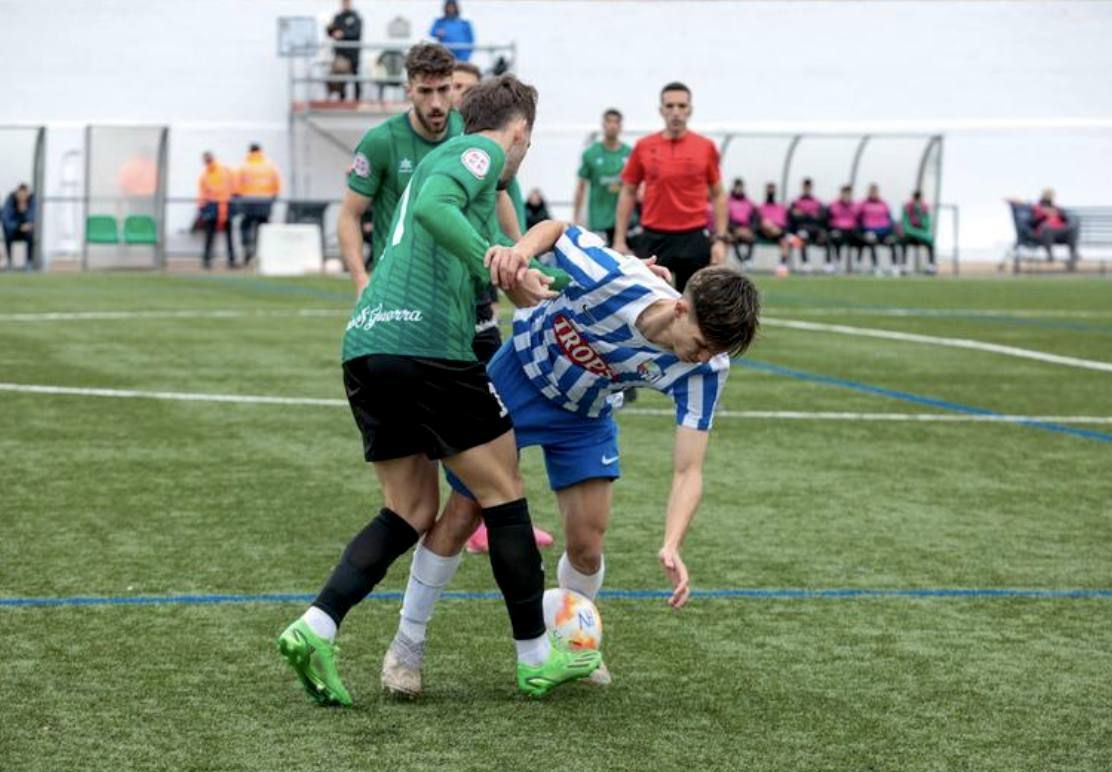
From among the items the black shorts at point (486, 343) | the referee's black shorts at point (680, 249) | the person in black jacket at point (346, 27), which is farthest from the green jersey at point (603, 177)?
the person in black jacket at point (346, 27)

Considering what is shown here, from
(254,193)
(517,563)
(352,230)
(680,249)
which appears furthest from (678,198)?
(254,193)

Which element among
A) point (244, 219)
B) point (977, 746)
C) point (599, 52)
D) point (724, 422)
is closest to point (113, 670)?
point (977, 746)

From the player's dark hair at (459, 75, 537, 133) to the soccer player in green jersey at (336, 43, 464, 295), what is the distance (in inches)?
105

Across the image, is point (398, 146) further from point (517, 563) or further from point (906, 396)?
point (906, 396)

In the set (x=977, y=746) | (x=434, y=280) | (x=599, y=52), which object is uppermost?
(x=599, y=52)

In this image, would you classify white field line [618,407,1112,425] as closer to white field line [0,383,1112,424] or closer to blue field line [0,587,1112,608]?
white field line [0,383,1112,424]

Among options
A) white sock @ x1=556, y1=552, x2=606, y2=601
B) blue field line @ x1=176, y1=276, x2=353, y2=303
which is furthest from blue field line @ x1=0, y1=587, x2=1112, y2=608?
blue field line @ x1=176, y1=276, x2=353, y2=303

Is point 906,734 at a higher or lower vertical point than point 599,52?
lower

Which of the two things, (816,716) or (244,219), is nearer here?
(816,716)

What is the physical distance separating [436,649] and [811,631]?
1251 millimetres

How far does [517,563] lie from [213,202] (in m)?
30.0

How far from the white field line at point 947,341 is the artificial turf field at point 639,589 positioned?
1.92 metres

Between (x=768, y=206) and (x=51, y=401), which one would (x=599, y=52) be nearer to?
(x=768, y=206)

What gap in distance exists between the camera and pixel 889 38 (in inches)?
1670
